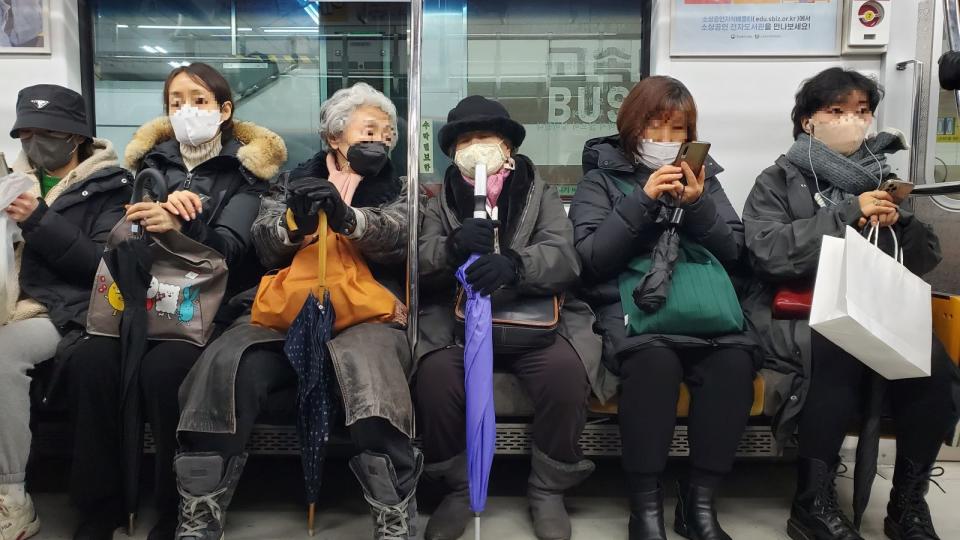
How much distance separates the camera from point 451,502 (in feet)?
8.65

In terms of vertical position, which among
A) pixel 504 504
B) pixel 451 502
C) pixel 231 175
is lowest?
pixel 504 504

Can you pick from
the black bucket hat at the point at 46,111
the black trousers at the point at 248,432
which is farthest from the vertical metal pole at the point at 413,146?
the black bucket hat at the point at 46,111

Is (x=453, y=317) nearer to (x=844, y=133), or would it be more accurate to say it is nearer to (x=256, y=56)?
(x=844, y=133)

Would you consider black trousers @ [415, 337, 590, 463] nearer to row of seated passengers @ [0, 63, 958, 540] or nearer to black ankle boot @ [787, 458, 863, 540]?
row of seated passengers @ [0, 63, 958, 540]

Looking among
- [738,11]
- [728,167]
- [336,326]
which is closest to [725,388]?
[336,326]

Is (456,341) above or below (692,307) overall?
below

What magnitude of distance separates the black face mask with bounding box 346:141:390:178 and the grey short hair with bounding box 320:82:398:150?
0.58ft

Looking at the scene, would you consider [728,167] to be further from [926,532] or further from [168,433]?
[168,433]

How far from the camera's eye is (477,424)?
7.92 feet

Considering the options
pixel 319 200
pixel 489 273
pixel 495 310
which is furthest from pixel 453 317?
pixel 319 200

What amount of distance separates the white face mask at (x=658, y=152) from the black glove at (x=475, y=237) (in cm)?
77

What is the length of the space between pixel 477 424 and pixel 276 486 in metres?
1.16

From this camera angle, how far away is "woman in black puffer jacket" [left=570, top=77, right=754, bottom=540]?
98.8 inches

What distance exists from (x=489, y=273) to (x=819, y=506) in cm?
139
